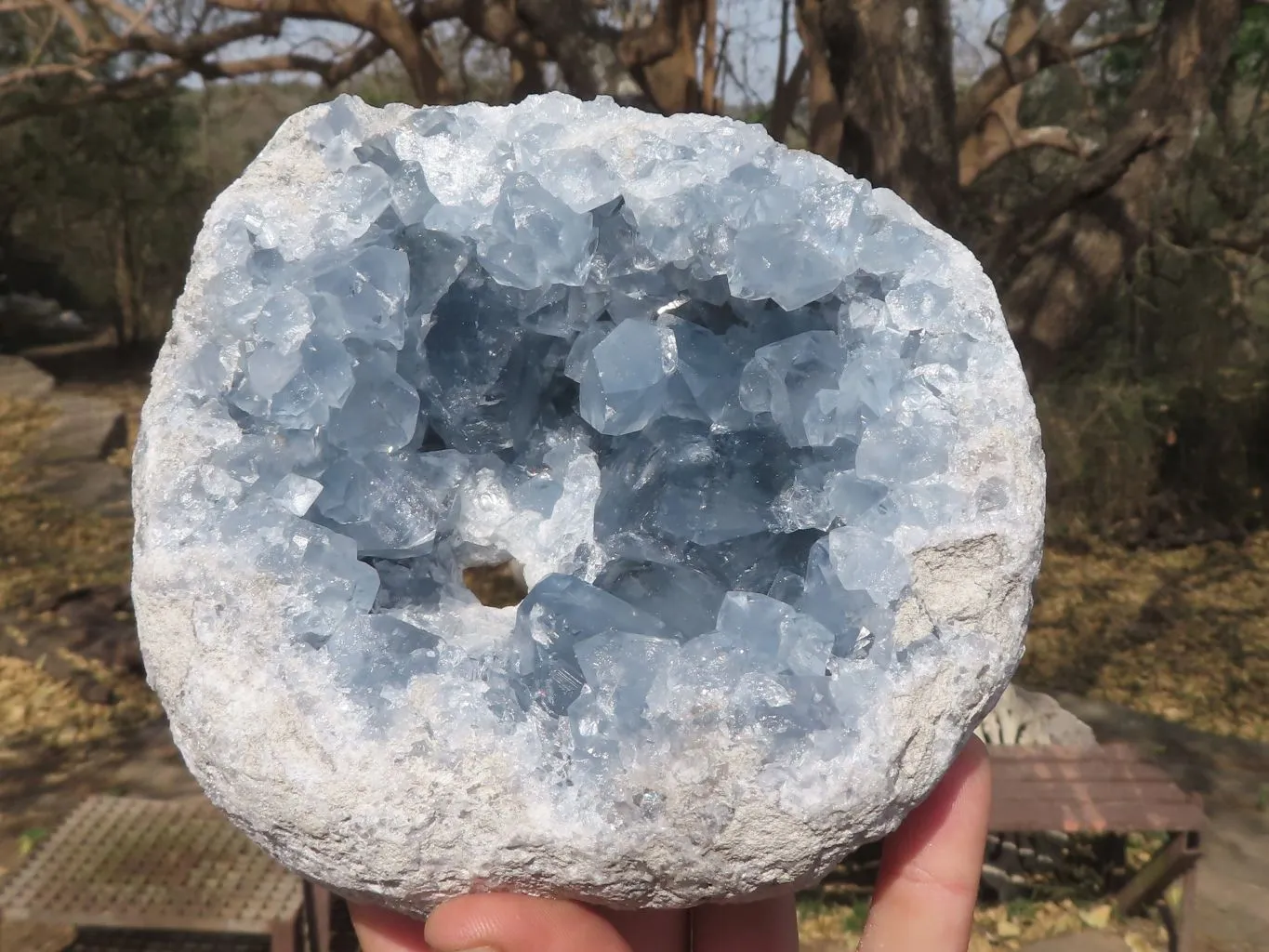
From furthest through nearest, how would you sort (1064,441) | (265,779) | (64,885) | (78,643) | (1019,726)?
(1064,441) → (78,643) → (1019,726) → (64,885) → (265,779)

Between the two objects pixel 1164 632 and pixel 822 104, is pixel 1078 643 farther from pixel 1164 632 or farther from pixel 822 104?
pixel 822 104

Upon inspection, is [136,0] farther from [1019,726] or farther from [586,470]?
[1019,726]

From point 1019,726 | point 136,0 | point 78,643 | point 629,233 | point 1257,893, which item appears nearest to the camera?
point 629,233

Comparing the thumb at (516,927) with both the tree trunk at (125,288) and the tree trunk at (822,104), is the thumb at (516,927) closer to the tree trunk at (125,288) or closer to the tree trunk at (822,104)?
the tree trunk at (822,104)

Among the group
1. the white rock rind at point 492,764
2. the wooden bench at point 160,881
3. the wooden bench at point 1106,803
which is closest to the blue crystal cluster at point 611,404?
the white rock rind at point 492,764

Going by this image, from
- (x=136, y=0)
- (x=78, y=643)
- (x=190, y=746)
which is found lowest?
(x=78, y=643)

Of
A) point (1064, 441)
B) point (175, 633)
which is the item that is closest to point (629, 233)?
point (175, 633)

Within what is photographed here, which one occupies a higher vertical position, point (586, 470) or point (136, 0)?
point (136, 0)

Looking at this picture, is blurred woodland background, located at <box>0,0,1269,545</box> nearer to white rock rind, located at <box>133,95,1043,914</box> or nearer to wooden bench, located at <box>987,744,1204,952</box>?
wooden bench, located at <box>987,744,1204,952</box>

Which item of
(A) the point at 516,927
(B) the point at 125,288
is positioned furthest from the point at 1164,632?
(B) the point at 125,288
